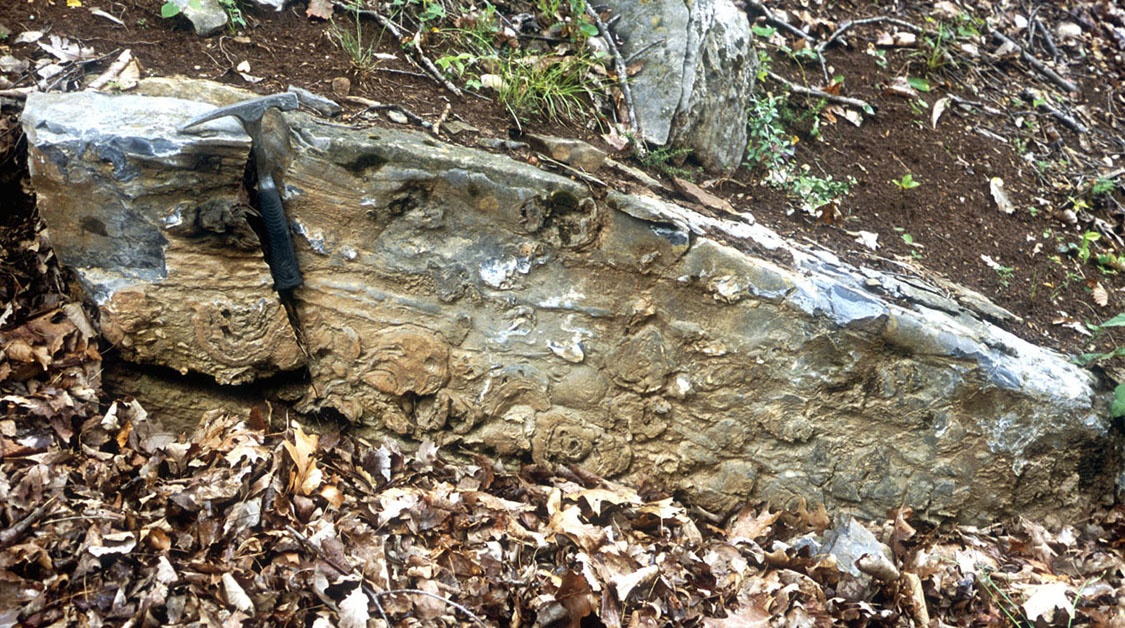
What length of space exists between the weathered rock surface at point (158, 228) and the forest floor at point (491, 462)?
A: 0.79ft

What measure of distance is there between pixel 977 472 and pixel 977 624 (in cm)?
79

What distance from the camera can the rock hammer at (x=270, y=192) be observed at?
3.07m

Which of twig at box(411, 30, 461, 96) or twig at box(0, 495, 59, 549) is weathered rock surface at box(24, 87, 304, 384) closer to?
twig at box(0, 495, 59, 549)

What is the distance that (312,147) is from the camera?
129 inches

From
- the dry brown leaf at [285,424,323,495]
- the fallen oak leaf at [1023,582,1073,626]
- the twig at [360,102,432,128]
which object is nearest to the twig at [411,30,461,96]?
the twig at [360,102,432,128]

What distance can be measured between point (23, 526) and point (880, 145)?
187 inches

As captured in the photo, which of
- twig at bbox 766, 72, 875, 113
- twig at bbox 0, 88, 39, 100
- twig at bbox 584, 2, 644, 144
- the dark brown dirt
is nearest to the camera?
twig at bbox 0, 88, 39, 100

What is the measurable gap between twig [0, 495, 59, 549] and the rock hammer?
114 centimetres

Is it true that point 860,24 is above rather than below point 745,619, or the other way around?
above

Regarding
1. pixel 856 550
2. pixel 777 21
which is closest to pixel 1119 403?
pixel 856 550

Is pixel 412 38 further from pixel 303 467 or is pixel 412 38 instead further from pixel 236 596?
pixel 236 596

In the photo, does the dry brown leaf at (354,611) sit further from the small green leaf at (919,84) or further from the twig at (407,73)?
the small green leaf at (919,84)

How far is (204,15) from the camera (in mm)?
3787

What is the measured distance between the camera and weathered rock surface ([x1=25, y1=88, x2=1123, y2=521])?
3344mm
